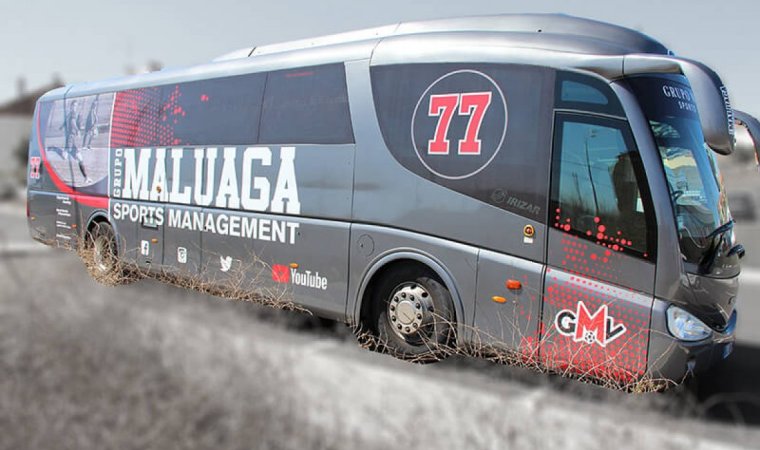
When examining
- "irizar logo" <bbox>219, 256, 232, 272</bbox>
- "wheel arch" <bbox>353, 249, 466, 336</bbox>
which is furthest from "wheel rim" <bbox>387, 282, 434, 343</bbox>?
"irizar logo" <bbox>219, 256, 232, 272</bbox>

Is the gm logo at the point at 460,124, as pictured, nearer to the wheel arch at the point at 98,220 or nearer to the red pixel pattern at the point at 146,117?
the red pixel pattern at the point at 146,117

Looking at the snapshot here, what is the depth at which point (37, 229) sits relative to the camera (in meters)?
4.44

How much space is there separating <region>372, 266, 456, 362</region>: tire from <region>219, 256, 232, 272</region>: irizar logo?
72 cm

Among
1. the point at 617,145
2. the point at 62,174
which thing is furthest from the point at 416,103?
the point at 62,174

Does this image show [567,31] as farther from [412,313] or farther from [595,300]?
[412,313]

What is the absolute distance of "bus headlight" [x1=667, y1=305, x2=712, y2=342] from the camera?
3.08 metres

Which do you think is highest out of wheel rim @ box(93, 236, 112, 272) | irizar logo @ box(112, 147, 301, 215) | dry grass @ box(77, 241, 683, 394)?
irizar logo @ box(112, 147, 301, 215)

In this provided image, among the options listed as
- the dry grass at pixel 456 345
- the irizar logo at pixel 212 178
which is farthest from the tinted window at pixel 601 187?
the irizar logo at pixel 212 178

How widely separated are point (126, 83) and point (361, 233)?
2.14 meters

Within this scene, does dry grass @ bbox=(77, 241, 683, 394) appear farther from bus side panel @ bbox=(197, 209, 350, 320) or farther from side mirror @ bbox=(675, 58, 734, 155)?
side mirror @ bbox=(675, 58, 734, 155)

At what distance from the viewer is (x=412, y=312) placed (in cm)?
337

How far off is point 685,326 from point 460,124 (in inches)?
54.5

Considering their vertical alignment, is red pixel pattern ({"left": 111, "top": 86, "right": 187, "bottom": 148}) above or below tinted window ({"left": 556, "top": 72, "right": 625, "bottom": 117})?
below

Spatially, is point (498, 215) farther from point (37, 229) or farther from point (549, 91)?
point (37, 229)
